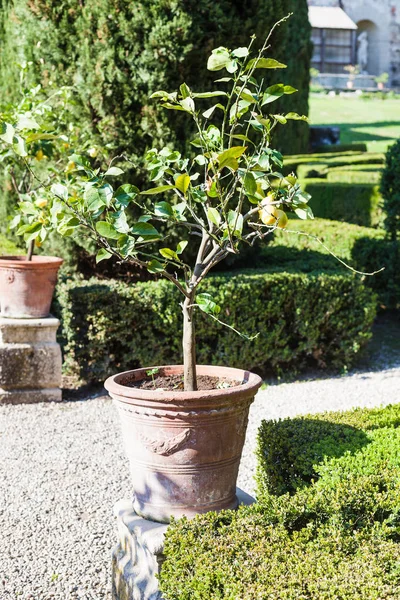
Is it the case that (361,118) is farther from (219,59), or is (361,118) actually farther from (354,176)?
(219,59)

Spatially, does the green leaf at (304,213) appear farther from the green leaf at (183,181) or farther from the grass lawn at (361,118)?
the grass lawn at (361,118)

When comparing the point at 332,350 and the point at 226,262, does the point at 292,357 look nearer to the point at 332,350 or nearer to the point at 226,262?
the point at 332,350

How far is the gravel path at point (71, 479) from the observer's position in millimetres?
3035

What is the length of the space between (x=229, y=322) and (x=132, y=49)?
6.91 feet

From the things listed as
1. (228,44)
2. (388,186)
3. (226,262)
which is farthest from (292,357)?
(388,186)

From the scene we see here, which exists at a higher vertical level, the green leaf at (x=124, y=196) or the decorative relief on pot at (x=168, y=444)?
the green leaf at (x=124, y=196)

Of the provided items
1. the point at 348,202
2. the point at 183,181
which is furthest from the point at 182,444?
the point at 348,202

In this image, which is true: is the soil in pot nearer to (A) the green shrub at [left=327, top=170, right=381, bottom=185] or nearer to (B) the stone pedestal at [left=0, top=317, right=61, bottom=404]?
(B) the stone pedestal at [left=0, top=317, right=61, bottom=404]

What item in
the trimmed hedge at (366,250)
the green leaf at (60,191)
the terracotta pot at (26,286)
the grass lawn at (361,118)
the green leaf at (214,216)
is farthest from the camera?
the grass lawn at (361,118)

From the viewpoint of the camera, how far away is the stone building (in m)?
45.9

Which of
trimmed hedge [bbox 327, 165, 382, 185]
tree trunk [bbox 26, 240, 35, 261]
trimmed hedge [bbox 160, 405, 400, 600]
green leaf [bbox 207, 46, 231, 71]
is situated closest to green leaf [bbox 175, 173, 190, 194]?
green leaf [bbox 207, 46, 231, 71]

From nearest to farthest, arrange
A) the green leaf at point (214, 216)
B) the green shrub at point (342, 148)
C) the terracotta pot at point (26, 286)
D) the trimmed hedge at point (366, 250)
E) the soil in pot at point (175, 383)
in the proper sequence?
the green leaf at point (214, 216) < the soil in pot at point (175, 383) < the terracotta pot at point (26, 286) < the trimmed hedge at point (366, 250) < the green shrub at point (342, 148)

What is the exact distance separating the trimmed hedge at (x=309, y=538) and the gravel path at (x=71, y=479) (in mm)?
898

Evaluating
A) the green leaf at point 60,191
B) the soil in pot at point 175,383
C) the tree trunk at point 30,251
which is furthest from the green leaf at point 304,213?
the tree trunk at point 30,251
